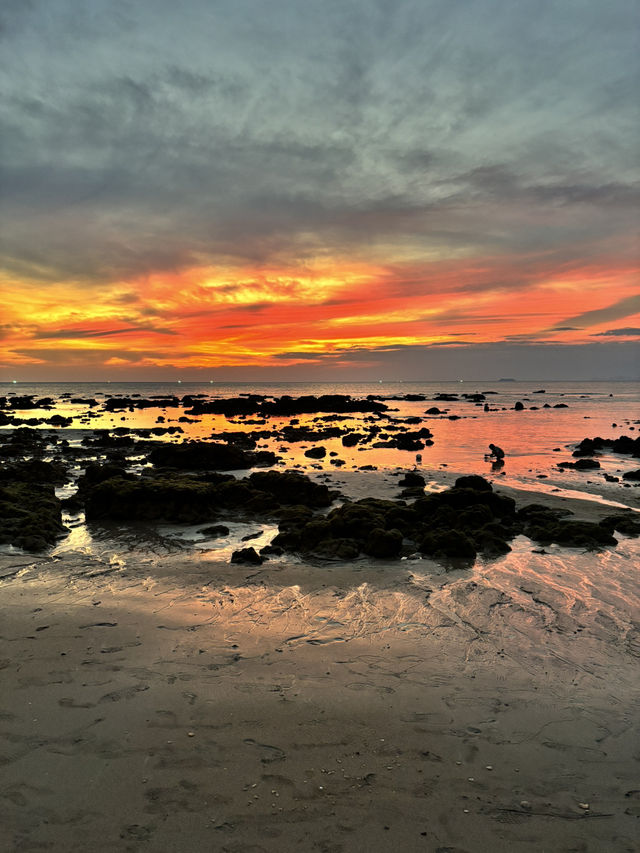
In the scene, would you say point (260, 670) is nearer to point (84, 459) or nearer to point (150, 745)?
point (150, 745)

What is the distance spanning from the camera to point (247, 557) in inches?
438

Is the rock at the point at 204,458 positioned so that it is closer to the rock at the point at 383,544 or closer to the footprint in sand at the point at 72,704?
the rock at the point at 383,544

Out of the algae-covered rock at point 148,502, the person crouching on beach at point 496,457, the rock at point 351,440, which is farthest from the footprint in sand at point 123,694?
the rock at point 351,440

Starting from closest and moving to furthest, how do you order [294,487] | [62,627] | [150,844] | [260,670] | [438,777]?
[150,844], [438,777], [260,670], [62,627], [294,487]

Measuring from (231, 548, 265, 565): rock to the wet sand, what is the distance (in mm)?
1316

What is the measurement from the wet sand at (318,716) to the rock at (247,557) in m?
1.32

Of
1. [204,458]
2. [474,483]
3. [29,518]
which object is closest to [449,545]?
[474,483]

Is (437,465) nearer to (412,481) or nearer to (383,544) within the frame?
(412,481)

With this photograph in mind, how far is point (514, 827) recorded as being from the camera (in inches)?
167

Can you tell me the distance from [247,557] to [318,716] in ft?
18.7

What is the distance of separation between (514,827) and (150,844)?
9.94 ft

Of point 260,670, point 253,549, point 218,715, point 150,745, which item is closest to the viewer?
point 150,745

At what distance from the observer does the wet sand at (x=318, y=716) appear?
4223mm

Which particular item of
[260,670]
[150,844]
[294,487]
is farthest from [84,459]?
[150,844]
